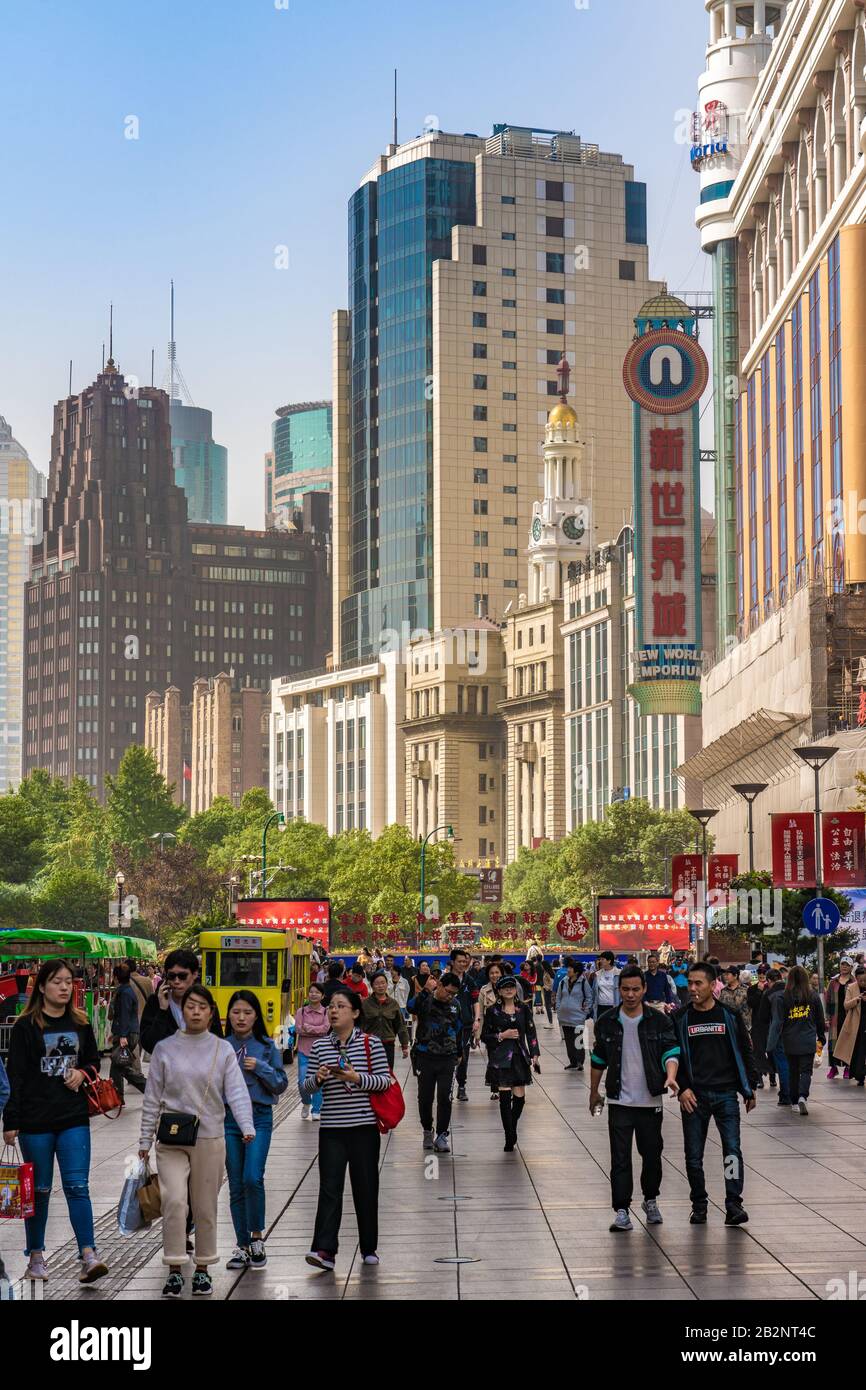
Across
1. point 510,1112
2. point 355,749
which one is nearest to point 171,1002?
point 510,1112

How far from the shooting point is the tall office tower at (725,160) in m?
125

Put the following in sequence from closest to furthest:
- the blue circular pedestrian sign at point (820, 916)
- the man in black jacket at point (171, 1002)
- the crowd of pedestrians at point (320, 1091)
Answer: the crowd of pedestrians at point (320, 1091), the man in black jacket at point (171, 1002), the blue circular pedestrian sign at point (820, 916)

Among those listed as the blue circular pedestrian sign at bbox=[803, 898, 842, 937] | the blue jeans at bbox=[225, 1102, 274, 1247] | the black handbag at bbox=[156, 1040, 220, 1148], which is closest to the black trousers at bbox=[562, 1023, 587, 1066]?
the blue circular pedestrian sign at bbox=[803, 898, 842, 937]

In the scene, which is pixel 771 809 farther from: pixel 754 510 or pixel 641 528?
pixel 754 510

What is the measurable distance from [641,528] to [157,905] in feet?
146

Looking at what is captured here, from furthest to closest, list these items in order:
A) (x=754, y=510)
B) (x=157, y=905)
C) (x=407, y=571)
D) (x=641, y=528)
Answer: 1. (x=407, y=571)
2. (x=157, y=905)
3. (x=754, y=510)
4. (x=641, y=528)

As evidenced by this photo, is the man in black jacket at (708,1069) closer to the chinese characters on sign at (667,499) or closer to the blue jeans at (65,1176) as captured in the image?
the blue jeans at (65,1176)

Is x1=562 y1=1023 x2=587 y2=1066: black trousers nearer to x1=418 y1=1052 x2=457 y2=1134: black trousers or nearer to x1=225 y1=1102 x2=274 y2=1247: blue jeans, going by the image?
x1=418 y1=1052 x2=457 y2=1134: black trousers

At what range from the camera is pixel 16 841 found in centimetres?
12025

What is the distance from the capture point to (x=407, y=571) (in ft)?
632

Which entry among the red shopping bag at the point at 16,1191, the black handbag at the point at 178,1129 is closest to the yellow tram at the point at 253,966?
the black handbag at the point at 178,1129

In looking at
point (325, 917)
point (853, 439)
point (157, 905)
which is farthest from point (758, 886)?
point (157, 905)

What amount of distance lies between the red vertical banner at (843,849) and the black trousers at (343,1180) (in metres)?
39.2

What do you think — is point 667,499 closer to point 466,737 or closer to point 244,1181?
point 244,1181
